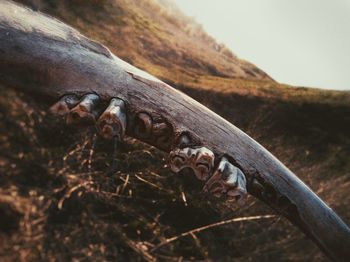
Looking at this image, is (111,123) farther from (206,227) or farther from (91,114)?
(206,227)

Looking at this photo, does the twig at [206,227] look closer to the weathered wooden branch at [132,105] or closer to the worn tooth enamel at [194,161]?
the weathered wooden branch at [132,105]

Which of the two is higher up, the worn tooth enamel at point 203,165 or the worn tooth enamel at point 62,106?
the worn tooth enamel at point 203,165

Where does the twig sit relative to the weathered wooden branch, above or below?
below

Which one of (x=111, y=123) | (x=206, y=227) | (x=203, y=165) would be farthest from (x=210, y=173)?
(x=206, y=227)

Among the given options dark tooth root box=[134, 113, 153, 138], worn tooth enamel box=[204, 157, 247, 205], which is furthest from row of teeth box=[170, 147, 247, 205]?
dark tooth root box=[134, 113, 153, 138]

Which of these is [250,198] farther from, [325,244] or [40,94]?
[40,94]

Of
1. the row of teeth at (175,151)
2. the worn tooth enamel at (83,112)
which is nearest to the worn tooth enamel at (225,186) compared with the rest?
the row of teeth at (175,151)

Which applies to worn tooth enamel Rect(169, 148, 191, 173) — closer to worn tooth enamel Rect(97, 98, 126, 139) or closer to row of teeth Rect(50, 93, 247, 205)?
row of teeth Rect(50, 93, 247, 205)

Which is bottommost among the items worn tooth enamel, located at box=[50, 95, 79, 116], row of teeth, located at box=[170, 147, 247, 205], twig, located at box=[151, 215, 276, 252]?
twig, located at box=[151, 215, 276, 252]

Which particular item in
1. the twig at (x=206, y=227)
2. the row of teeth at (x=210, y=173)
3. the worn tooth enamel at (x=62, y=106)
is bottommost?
the twig at (x=206, y=227)
